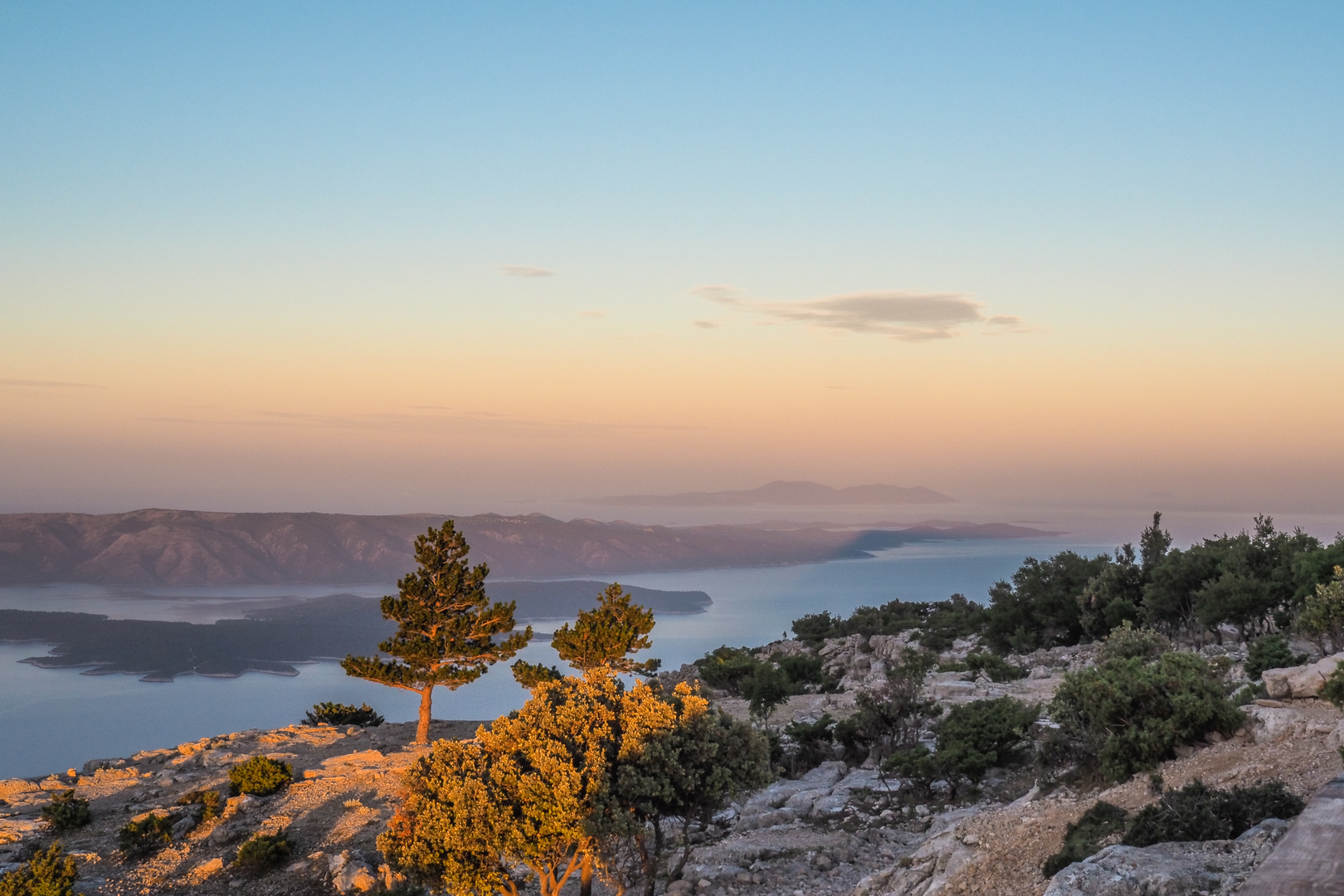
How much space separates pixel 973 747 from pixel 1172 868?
34.8 ft

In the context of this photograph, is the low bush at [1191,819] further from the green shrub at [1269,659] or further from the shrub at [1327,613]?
the green shrub at [1269,659]

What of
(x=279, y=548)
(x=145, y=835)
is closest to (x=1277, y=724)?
(x=145, y=835)

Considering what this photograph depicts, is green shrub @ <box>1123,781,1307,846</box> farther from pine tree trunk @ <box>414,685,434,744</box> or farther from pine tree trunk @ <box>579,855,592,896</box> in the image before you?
pine tree trunk @ <box>414,685,434,744</box>

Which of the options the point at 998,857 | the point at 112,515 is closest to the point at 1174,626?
the point at 998,857

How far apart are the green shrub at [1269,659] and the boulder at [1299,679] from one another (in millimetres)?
6170

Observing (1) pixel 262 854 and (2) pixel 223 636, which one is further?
(2) pixel 223 636

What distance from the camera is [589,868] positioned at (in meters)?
11.8

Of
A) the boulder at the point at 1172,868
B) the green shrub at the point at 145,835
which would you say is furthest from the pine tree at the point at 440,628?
the boulder at the point at 1172,868

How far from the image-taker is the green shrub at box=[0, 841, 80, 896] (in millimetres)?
14219

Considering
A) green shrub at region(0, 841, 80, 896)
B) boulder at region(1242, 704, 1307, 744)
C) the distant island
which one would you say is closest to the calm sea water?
the distant island

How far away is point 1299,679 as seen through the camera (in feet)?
43.9

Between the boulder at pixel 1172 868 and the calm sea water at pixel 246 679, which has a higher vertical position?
the boulder at pixel 1172 868

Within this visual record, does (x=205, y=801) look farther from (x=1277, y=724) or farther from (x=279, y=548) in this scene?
(x=279, y=548)

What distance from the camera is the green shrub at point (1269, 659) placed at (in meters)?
19.3
